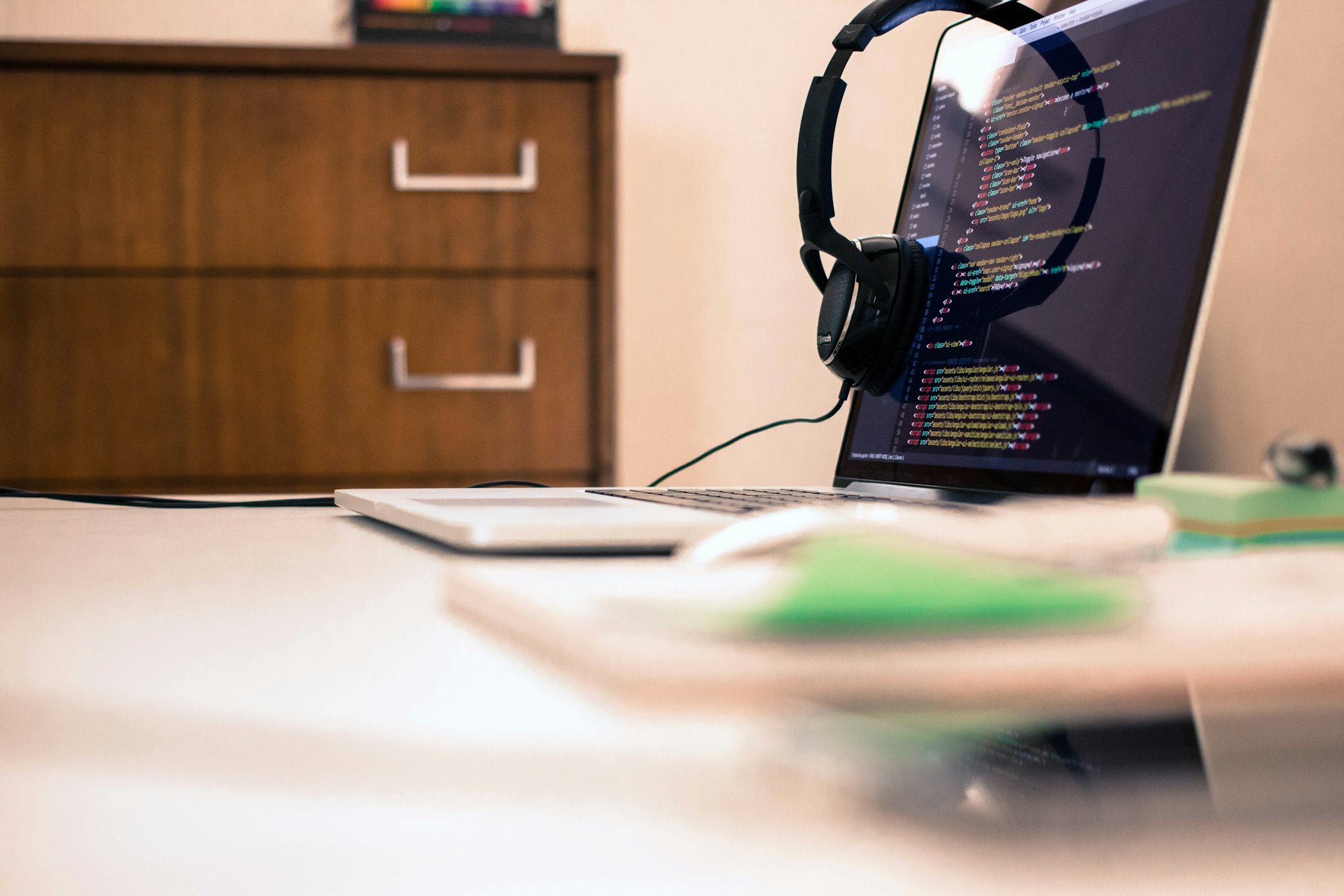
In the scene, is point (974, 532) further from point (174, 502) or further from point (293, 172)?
point (293, 172)

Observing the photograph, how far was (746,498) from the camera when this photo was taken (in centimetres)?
67

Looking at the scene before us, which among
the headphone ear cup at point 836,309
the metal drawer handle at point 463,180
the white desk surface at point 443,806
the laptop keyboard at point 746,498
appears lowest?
the laptop keyboard at point 746,498

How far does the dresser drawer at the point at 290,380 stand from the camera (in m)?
1.69

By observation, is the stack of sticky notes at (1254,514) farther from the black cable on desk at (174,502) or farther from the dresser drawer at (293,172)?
the dresser drawer at (293,172)

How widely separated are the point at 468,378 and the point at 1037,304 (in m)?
1.20

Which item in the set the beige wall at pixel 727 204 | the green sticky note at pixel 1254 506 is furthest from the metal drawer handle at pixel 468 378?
the green sticky note at pixel 1254 506

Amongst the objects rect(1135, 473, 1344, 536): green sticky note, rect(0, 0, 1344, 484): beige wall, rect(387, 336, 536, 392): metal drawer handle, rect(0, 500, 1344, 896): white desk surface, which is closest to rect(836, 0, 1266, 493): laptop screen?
rect(1135, 473, 1344, 536): green sticky note

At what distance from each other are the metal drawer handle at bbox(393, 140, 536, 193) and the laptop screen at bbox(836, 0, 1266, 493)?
0.99 m

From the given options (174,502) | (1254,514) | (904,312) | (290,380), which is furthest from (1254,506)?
(290,380)

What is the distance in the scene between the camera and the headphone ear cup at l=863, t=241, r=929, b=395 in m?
0.78

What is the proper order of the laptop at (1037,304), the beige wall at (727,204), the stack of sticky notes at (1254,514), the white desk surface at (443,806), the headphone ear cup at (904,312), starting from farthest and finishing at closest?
the beige wall at (727,204), the headphone ear cup at (904,312), the laptop at (1037,304), the stack of sticky notes at (1254,514), the white desk surface at (443,806)

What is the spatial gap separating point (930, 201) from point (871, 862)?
0.75 metres

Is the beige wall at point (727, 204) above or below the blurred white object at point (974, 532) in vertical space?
above

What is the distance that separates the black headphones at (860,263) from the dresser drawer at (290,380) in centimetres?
97
